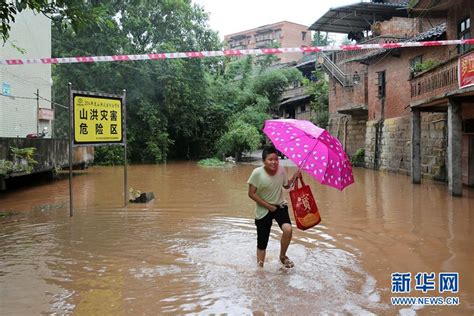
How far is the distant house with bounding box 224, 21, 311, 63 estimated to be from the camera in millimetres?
61219

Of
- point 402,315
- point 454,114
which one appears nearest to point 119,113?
point 402,315

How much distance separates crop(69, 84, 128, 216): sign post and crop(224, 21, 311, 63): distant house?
5131 centimetres

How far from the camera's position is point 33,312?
155 inches

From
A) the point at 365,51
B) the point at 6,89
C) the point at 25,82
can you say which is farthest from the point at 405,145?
the point at 6,89

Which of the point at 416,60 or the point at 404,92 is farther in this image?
the point at 404,92

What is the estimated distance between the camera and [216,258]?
575 cm

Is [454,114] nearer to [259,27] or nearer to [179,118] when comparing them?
[179,118]

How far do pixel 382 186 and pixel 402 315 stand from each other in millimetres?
11535

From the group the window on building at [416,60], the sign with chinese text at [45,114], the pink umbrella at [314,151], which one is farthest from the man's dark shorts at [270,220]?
the window on building at [416,60]

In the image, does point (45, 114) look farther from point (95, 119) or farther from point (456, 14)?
point (456, 14)

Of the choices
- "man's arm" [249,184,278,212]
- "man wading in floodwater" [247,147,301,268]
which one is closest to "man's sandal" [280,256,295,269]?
"man wading in floodwater" [247,147,301,268]

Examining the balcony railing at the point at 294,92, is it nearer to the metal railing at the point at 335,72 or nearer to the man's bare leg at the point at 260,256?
the metal railing at the point at 335,72

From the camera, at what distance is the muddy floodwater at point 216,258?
4.12 m

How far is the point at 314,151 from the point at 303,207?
74 centimetres
